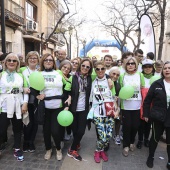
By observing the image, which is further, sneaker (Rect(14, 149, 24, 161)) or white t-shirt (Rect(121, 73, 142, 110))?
white t-shirt (Rect(121, 73, 142, 110))

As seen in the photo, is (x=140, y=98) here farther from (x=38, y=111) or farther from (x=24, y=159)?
(x=24, y=159)

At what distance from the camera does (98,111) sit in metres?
3.56

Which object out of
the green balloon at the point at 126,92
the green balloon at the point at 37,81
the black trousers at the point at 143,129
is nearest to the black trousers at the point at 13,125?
the green balloon at the point at 37,81

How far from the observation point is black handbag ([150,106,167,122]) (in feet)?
10.6

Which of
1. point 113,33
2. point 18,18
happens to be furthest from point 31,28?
point 113,33

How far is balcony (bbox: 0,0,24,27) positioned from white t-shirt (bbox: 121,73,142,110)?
445 inches

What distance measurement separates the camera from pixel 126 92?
11.6ft

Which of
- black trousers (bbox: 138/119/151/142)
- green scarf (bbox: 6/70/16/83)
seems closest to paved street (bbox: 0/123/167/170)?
black trousers (bbox: 138/119/151/142)

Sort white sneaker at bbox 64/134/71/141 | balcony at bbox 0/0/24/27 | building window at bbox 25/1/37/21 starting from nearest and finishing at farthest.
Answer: white sneaker at bbox 64/134/71/141 < balcony at bbox 0/0/24/27 < building window at bbox 25/1/37/21

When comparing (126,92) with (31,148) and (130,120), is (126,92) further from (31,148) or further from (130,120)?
(31,148)

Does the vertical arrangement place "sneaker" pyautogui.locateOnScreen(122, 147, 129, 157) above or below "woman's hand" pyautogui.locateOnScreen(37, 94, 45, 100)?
below

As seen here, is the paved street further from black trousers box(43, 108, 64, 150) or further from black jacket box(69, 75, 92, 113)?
black jacket box(69, 75, 92, 113)

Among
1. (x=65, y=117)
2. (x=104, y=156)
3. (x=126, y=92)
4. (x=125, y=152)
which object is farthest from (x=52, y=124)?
(x=125, y=152)

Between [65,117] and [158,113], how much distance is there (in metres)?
1.52
